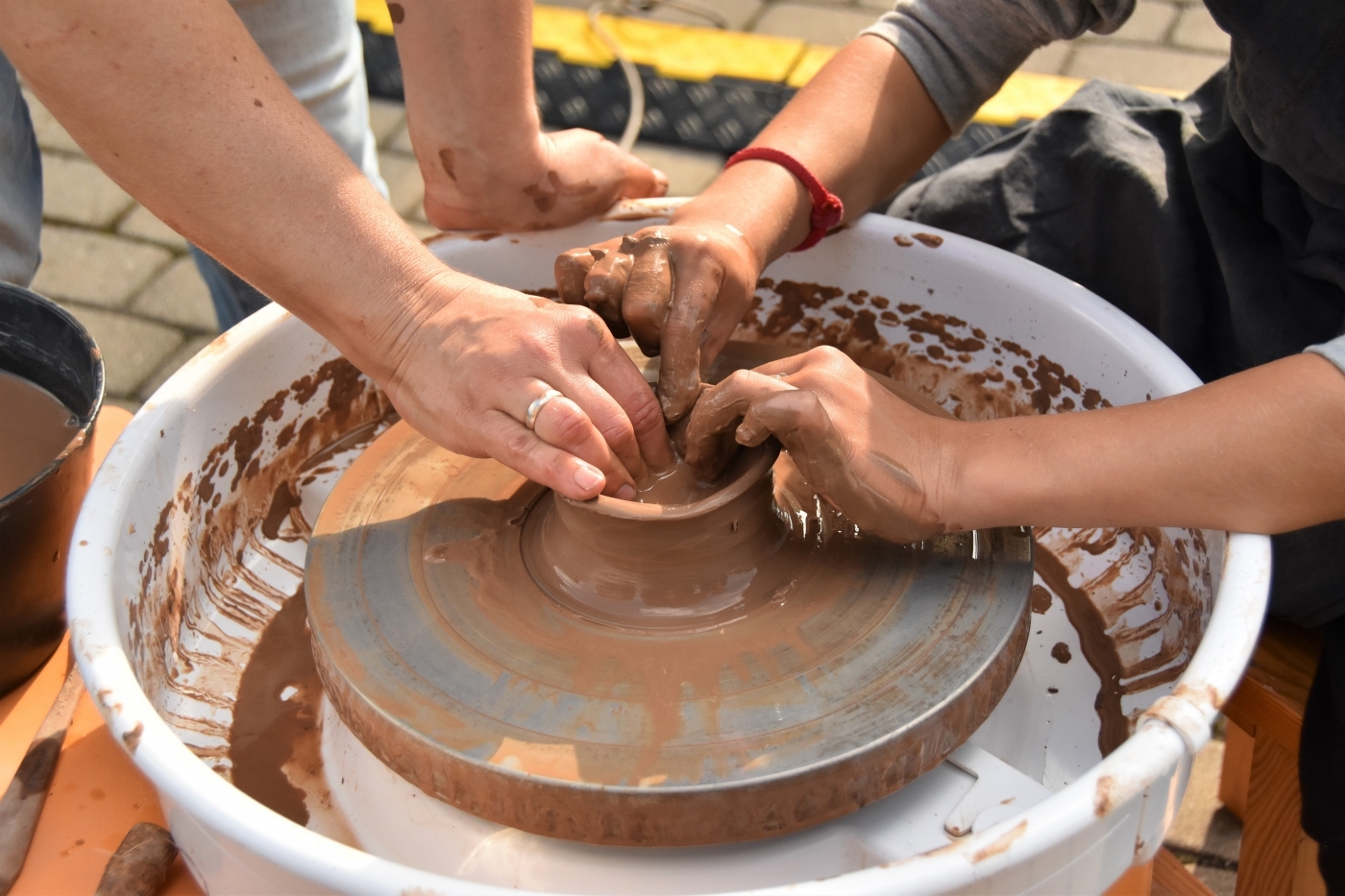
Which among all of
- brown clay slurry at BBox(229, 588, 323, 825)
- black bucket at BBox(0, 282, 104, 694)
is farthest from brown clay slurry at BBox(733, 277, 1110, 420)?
black bucket at BBox(0, 282, 104, 694)

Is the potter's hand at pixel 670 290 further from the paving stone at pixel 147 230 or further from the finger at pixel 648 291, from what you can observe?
the paving stone at pixel 147 230

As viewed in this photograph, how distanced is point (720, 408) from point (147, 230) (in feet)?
8.72

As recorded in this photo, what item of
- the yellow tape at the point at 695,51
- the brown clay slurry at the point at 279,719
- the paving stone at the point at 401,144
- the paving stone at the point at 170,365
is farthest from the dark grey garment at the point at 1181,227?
the paving stone at the point at 401,144

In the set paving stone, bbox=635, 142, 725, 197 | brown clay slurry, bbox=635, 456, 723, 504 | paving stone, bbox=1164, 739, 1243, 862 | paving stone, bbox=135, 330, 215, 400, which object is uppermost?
brown clay slurry, bbox=635, 456, 723, 504

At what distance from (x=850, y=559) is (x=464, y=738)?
1.46ft

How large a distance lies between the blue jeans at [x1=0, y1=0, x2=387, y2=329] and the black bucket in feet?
0.91

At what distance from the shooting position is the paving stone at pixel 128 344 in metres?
2.82

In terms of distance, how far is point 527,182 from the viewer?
165cm

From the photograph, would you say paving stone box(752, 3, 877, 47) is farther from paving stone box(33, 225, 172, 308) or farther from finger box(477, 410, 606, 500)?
finger box(477, 410, 606, 500)

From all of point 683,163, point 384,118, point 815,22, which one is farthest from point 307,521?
point 815,22

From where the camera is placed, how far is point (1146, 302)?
1652 mm

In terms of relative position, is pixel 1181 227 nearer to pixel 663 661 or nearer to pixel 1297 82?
pixel 1297 82

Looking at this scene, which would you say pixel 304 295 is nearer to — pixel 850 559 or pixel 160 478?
pixel 160 478

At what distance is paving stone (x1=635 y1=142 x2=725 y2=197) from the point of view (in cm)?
316
